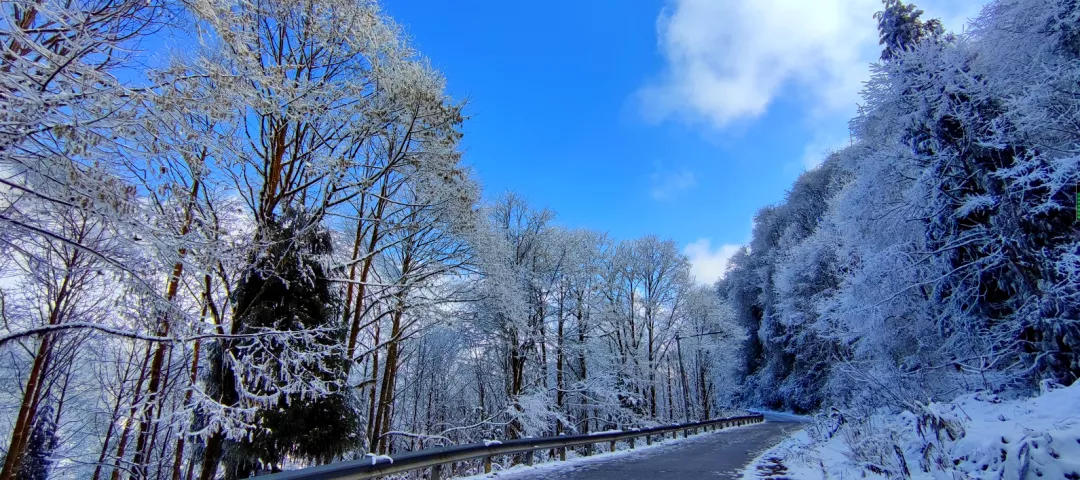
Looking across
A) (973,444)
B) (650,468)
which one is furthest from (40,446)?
(973,444)

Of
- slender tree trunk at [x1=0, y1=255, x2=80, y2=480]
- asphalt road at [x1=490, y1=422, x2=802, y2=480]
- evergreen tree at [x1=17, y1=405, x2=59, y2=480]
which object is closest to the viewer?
asphalt road at [x1=490, y1=422, x2=802, y2=480]

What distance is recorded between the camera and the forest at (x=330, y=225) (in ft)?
12.6

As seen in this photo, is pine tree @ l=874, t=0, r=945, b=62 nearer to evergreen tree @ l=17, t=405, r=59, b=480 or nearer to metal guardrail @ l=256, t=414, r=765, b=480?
metal guardrail @ l=256, t=414, r=765, b=480

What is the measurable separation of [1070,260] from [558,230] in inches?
626

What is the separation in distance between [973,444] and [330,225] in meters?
10.3

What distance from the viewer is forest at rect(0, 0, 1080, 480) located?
12.6ft

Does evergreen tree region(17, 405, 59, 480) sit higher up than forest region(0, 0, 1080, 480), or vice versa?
forest region(0, 0, 1080, 480)

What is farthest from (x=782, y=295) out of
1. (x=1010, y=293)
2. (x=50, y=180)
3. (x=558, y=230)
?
(x=50, y=180)

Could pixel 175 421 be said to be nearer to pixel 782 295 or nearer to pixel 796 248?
pixel 796 248

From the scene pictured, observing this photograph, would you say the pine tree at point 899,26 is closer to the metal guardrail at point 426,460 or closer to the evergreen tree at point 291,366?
the metal guardrail at point 426,460

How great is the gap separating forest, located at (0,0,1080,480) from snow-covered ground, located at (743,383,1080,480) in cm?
114

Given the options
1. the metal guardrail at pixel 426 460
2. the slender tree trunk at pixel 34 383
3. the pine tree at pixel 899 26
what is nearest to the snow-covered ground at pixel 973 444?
the metal guardrail at pixel 426 460

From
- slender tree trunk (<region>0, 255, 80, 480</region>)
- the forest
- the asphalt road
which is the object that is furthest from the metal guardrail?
slender tree trunk (<region>0, 255, 80, 480</region>)

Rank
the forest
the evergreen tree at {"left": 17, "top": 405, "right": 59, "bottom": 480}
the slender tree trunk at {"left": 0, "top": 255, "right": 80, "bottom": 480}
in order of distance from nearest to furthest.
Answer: the forest, the slender tree trunk at {"left": 0, "top": 255, "right": 80, "bottom": 480}, the evergreen tree at {"left": 17, "top": 405, "right": 59, "bottom": 480}
